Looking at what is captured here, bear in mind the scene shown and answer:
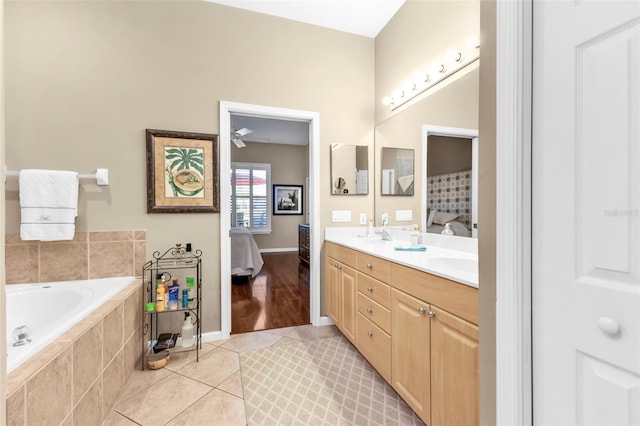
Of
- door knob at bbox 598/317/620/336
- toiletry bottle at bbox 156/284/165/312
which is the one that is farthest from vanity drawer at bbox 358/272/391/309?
toiletry bottle at bbox 156/284/165/312

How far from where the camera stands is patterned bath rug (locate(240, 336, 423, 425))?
56.9 inches

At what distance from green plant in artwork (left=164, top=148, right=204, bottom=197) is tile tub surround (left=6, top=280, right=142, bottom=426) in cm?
84

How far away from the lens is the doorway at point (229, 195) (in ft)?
7.62

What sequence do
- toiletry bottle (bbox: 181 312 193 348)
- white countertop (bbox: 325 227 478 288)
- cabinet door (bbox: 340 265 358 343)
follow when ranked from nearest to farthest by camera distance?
white countertop (bbox: 325 227 478 288), cabinet door (bbox: 340 265 358 343), toiletry bottle (bbox: 181 312 193 348)

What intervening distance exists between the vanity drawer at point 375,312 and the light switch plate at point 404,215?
0.82 m

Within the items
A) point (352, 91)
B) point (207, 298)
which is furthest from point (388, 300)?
point (352, 91)

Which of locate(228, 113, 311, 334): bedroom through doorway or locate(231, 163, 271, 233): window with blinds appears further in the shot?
locate(231, 163, 271, 233): window with blinds

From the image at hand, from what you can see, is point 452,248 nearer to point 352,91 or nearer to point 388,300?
point 388,300

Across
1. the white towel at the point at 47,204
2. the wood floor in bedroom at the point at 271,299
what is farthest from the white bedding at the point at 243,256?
the white towel at the point at 47,204

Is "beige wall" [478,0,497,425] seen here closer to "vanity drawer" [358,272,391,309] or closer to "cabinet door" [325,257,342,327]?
"vanity drawer" [358,272,391,309]

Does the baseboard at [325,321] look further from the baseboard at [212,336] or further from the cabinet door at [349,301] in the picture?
the baseboard at [212,336]

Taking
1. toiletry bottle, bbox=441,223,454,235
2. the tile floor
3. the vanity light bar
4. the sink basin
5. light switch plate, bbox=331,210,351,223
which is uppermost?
the vanity light bar

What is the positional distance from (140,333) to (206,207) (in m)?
1.08

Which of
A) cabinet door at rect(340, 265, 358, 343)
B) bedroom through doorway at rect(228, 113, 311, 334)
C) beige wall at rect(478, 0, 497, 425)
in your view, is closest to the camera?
beige wall at rect(478, 0, 497, 425)
